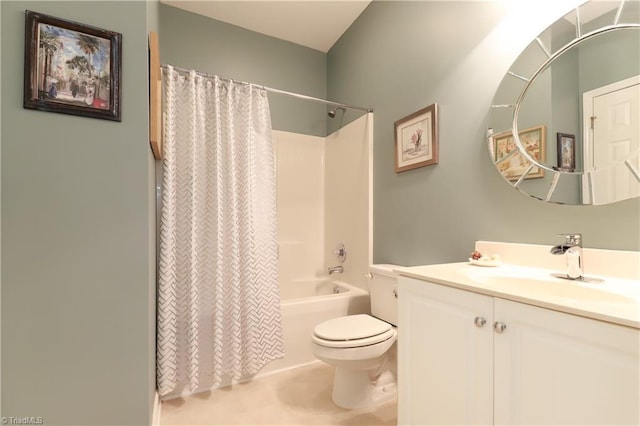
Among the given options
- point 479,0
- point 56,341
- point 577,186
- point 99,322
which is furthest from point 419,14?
point 56,341

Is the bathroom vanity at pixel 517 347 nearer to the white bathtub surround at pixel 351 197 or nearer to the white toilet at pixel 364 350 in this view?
the white toilet at pixel 364 350

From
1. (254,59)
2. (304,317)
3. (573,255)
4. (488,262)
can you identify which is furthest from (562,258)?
(254,59)

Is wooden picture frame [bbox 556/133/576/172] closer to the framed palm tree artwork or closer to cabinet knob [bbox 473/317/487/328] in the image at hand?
cabinet knob [bbox 473/317/487/328]

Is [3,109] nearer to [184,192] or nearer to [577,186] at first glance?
[184,192]

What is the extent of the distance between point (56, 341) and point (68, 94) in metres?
0.88

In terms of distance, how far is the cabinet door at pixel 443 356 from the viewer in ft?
2.85

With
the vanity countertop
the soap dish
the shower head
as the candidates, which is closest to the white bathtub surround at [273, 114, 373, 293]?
the shower head

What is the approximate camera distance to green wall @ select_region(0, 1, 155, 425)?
97cm

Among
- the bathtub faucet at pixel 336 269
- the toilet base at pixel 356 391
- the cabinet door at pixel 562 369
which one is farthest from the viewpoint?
the bathtub faucet at pixel 336 269

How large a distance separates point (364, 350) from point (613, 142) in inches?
51.5

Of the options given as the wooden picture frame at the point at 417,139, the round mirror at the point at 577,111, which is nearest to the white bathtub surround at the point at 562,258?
the round mirror at the point at 577,111

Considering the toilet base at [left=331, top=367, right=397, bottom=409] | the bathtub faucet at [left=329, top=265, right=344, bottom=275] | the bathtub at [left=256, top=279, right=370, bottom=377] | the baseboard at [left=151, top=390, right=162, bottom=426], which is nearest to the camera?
the baseboard at [left=151, top=390, right=162, bottom=426]

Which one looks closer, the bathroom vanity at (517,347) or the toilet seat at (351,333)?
the bathroom vanity at (517,347)

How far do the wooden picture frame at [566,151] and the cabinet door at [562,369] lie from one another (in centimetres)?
68
